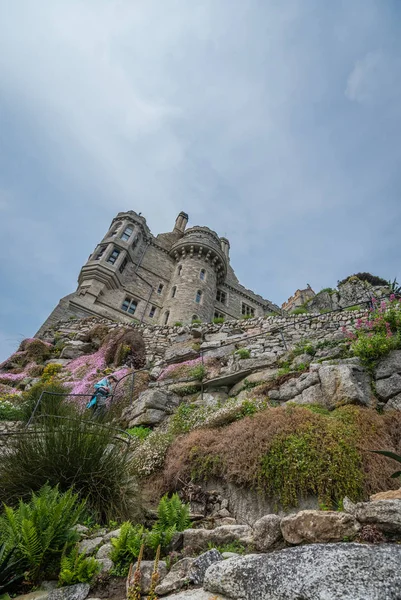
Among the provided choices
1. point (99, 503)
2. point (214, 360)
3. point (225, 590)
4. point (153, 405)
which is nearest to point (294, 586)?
point (225, 590)

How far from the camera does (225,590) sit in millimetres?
2311

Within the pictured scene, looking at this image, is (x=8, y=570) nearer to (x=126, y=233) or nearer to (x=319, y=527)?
(x=319, y=527)

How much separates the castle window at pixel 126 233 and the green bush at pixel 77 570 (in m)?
29.2

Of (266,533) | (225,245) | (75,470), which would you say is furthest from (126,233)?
(266,533)

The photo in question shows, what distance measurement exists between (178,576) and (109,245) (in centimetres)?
2796

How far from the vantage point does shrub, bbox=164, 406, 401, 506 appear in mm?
4293


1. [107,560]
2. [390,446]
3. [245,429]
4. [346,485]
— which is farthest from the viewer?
[245,429]

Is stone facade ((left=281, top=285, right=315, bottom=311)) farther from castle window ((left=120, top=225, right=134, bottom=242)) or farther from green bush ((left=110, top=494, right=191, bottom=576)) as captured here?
green bush ((left=110, top=494, right=191, bottom=576))

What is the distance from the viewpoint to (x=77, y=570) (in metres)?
2.85

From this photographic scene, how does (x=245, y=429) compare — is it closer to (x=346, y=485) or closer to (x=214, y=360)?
(x=346, y=485)

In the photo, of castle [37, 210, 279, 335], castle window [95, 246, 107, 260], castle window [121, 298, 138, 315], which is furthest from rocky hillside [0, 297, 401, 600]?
castle window [95, 246, 107, 260]

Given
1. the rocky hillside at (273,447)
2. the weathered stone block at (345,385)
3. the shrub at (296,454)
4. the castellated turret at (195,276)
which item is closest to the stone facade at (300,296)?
the castellated turret at (195,276)

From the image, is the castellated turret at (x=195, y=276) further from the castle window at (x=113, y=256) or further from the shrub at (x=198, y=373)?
the shrub at (x=198, y=373)

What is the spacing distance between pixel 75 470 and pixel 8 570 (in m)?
1.71
